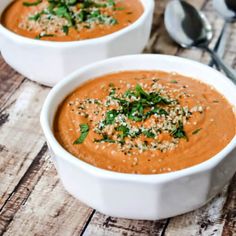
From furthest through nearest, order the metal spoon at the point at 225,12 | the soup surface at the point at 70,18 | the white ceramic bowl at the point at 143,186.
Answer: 1. the metal spoon at the point at 225,12
2. the soup surface at the point at 70,18
3. the white ceramic bowl at the point at 143,186

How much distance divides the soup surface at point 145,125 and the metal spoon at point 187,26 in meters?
0.56

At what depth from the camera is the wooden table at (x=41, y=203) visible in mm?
1708

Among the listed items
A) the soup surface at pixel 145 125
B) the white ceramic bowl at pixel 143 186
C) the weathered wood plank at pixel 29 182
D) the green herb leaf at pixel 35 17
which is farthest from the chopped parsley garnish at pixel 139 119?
the green herb leaf at pixel 35 17

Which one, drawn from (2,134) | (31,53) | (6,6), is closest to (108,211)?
(2,134)

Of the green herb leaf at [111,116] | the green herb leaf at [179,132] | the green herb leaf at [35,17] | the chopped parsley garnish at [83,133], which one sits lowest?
the green herb leaf at [35,17]

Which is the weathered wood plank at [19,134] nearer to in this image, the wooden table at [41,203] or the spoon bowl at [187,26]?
the wooden table at [41,203]

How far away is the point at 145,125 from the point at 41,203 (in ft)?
1.35

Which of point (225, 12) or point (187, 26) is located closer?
point (187, 26)

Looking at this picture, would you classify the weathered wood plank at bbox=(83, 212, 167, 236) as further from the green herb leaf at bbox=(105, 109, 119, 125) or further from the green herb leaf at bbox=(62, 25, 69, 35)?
the green herb leaf at bbox=(62, 25, 69, 35)

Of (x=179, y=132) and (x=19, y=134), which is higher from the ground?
(x=179, y=132)

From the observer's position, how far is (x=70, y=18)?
7.45ft

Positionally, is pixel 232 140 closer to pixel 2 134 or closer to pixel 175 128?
pixel 175 128

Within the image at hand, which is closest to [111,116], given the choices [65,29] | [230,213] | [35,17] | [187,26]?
[230,213]

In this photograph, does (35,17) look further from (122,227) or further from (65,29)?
(122,227)
